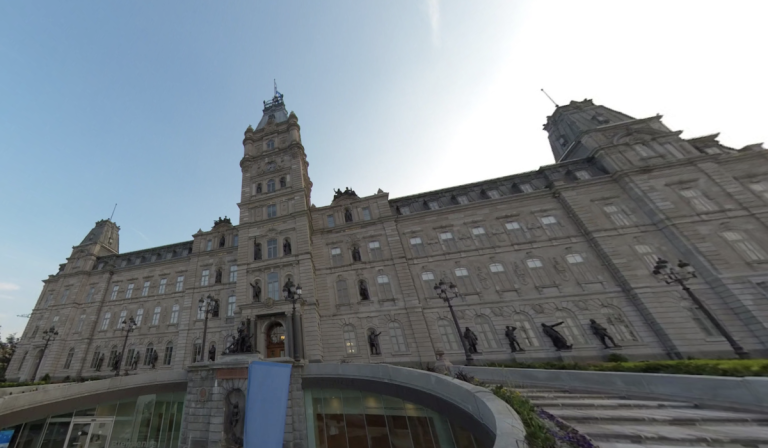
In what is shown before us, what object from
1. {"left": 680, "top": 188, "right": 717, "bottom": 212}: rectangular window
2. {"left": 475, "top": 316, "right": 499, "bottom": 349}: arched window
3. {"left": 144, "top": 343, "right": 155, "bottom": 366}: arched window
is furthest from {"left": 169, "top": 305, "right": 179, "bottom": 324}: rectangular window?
{"left": 680, "top": 188, "right": 717, "bottom": 212}: rectangular window

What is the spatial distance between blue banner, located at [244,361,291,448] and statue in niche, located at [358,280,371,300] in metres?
14.1

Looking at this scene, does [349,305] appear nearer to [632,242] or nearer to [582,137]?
[632,242]

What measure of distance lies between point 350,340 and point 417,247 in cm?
999

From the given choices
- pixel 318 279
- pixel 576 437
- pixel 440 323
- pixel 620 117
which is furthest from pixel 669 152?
pixel 318 279

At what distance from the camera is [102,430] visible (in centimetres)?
1658

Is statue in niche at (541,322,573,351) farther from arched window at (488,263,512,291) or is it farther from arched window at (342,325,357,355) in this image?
arched window at (342,325,357,355)

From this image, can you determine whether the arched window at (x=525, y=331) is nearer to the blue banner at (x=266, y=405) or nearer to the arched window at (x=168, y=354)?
the blue banner at (x=266, y=405)

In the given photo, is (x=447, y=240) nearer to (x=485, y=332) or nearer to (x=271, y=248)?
(x=485, y=332)

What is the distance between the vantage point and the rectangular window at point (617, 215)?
2212 centimetres

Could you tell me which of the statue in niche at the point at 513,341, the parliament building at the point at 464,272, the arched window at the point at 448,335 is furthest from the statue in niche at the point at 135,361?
the statue in niche at the point at 513,341

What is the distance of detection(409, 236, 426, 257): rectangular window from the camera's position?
2488cm

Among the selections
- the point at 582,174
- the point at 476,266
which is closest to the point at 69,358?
the point at 476,266

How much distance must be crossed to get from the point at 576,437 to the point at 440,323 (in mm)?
17624

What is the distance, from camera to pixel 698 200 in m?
21.2
